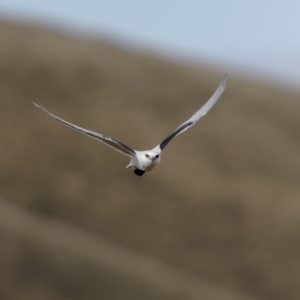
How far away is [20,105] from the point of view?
4194cm

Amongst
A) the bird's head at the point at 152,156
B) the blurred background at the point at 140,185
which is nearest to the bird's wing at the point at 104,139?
the bird's head at the point at 152,156

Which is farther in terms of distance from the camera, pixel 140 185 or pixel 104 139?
pixel 140 185

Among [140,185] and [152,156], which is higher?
[140,185]

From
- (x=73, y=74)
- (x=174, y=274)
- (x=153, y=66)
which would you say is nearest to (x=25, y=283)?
(x=174, y=274)

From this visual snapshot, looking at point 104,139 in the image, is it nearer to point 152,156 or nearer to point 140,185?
point 152,156

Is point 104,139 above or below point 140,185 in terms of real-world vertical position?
below

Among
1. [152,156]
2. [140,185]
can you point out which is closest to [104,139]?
[152,156]

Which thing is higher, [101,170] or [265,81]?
[265,81]

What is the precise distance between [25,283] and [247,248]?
10560 millimetres

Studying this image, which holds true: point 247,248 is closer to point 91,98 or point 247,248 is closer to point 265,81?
point 91,98

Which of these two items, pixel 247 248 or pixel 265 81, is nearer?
pixel 247 248

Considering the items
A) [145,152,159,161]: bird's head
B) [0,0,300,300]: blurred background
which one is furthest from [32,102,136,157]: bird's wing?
[0,0,300,300]: blurred background

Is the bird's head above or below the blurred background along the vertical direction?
below

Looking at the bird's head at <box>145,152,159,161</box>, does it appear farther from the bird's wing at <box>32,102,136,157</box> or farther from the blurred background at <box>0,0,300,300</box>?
the blurred background at <box>0,0,300,300</box>
